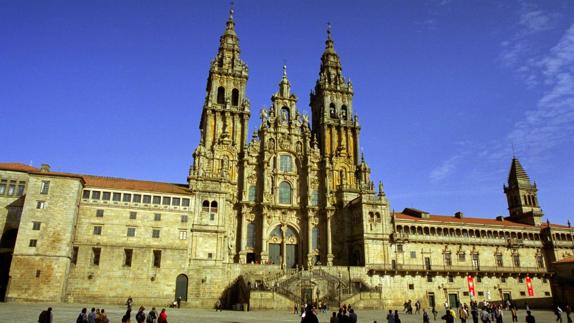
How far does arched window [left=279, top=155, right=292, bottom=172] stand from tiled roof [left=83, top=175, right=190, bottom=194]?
14.9 m

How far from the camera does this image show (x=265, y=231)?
58.5 m

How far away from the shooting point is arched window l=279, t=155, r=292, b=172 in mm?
63112

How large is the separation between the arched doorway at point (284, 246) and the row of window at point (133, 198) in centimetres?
1421

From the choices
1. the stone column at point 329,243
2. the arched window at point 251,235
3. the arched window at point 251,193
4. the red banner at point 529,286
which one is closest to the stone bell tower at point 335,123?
the stone column at point 329,243

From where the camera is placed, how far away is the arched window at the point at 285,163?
6311 cm

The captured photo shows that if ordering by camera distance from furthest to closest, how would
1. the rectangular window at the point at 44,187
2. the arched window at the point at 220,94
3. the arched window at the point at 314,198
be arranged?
the arched window at the point at 220,94 < the arched window at the point at 314,198 < the rectangular window at the point at 44,187

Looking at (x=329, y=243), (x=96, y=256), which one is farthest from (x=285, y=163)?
(x=96, y=256)

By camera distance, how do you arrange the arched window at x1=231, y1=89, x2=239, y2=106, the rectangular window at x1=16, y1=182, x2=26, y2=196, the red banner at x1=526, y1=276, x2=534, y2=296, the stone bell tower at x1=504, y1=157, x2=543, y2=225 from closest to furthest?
the rectangular window at x1=16, y1=182, x2=26, y2=196 < the red banner at x1=526, y1=276, x2=534, y2=296 < the arched window at x1=231, y1=89, x2=239, y2=106 < the stone bell tower at x1=504, y1=157, x2=543, y2=225

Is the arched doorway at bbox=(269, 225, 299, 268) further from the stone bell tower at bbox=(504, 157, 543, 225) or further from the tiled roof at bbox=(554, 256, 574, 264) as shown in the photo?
the stone bell tower at bbox=(504, 157, 543, 225)

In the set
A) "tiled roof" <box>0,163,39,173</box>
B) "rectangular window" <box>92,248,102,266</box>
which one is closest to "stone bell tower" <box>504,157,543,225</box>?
"rectangular window" <box>92,248,102,266</box>

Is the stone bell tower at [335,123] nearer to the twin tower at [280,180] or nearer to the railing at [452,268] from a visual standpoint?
the twin tower at [280,180]

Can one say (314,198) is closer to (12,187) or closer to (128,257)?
(128,257)

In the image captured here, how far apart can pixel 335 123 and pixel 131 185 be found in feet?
107

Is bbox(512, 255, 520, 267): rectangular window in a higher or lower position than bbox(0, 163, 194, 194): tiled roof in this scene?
lower
